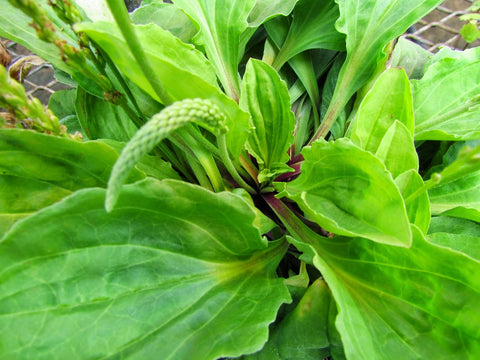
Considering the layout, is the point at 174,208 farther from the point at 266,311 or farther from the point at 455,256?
the point at 455,256

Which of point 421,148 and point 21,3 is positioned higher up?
point 21,3

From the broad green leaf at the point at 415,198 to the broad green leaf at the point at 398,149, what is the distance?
0.11 ft

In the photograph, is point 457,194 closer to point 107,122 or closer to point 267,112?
point 267,112

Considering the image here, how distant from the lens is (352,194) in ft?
1.18

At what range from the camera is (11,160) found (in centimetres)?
35

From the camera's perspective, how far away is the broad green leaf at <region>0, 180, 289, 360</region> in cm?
30

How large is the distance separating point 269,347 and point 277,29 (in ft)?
1.46

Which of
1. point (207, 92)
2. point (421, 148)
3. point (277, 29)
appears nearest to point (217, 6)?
point (277, 29)

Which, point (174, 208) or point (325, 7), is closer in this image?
point (174, 208)

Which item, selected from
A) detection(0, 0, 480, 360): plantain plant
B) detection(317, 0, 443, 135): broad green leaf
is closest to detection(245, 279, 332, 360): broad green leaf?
detection(0, 0, 480, 360): plantain plant

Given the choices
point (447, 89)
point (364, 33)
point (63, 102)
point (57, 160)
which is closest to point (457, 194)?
point (447, 89)

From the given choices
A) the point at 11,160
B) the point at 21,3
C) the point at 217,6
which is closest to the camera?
the point at 21,3

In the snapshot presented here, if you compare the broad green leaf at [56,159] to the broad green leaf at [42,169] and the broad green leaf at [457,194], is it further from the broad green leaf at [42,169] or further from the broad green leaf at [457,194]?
the broad green leaf at [457,194]

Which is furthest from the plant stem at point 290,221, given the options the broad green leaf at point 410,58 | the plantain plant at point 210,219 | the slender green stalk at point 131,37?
the broad green leaf at point 410,58
